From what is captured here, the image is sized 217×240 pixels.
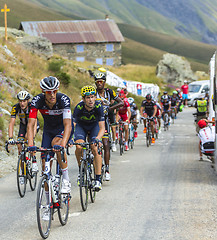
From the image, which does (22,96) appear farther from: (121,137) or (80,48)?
(80,48)

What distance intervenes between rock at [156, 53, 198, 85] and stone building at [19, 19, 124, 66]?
34.8 ft

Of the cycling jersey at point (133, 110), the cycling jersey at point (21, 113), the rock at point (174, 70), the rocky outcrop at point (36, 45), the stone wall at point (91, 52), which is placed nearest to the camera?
the cycling jersey at point (21, 113)

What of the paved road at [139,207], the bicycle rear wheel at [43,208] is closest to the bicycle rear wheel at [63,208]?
the paved road at [139,207]

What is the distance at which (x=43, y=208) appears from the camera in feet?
21.6

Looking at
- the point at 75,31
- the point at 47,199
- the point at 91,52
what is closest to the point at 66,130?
the point at 47,199

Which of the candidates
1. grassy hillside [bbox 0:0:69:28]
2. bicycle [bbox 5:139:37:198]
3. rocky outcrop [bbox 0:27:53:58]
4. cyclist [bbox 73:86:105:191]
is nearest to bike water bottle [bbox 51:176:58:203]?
cyclist [bbox 73:86:105:191]

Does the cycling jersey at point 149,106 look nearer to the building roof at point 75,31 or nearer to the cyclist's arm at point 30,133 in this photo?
the cyclist's arm at point 30,133

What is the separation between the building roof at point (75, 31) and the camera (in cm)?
7688

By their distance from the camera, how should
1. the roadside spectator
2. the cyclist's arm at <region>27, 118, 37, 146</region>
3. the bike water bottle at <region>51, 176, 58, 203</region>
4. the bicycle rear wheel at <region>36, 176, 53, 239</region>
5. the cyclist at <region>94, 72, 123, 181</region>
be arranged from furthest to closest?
the roadside spectator < the cyclist at <region>94, 72, 123, 181</region> < the cyclist's arm at <region>27, 118, 37, 146</region> < the bike water bottle at <region>51, 176, 58, 203</region> < the bicycle rear wheel at <region>36, 176, 53, 239</region>

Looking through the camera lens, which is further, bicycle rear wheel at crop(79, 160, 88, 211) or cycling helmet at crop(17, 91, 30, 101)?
cycling helmet at crop(17, 91, 30, 101)

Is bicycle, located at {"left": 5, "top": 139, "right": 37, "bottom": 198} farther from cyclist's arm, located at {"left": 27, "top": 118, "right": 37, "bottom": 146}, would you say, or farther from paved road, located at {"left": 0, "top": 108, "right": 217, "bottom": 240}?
cyclist's arm, located at {"left": 27, "top": 118, "right": 37, "bottom": 146}

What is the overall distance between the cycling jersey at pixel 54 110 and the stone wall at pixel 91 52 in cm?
6856

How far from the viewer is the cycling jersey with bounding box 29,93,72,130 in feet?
24.6

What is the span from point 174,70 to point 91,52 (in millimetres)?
14354
